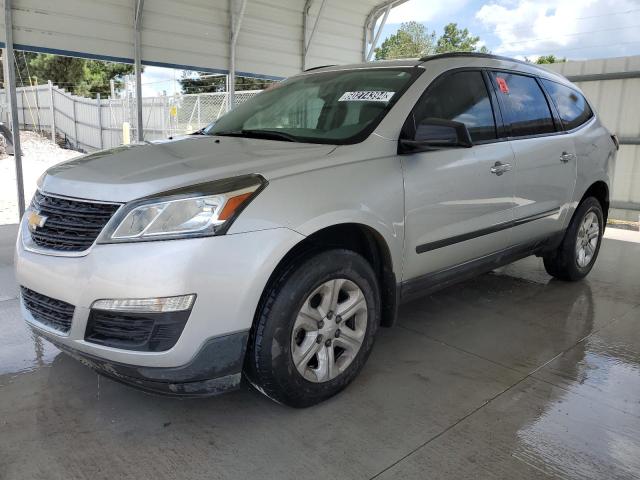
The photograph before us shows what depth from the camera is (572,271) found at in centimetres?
482

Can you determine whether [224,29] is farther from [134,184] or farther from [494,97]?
[134,184]

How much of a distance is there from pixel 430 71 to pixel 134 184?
1934 mm

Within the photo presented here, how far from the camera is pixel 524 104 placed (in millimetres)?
3963

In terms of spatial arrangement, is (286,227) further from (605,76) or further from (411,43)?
(411,43)

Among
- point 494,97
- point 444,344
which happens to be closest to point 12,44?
point 494,97

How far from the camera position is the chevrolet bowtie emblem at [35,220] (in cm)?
251

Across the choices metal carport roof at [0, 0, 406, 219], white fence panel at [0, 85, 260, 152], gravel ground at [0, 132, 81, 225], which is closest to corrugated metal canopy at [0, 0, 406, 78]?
metal carport roof at [0, 0, 406, 219]

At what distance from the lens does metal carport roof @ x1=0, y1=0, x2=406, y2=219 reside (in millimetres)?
5957

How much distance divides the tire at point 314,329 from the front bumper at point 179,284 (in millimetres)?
122

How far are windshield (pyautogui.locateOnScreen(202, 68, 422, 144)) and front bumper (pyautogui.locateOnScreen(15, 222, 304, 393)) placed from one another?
3.18 feet

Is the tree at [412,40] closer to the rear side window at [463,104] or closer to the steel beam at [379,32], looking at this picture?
the steel beam at [379,32]

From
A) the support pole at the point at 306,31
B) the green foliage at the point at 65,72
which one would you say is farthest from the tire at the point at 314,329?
the green foliage at the point at 65,72

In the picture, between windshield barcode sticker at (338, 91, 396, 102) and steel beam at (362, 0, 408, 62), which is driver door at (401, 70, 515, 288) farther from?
steel beam at (362, 0, 408, 62)

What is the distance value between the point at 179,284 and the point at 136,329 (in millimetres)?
313
